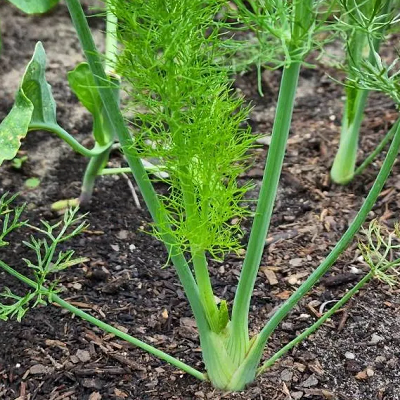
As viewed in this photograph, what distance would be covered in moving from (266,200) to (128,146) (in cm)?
17

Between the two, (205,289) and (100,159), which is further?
(100,159)

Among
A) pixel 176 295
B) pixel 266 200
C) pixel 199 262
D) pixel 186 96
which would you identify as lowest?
pixel 176 295

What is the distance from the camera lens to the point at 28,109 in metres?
0.81

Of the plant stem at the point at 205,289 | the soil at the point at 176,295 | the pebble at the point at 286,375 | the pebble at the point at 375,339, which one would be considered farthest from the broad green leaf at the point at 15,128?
the pebble at the point at 375,339

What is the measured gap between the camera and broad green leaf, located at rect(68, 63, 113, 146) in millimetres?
1132

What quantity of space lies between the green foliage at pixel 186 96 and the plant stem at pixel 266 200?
0.05m

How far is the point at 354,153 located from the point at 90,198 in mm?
546

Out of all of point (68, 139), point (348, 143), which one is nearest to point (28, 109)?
point (68, 139)

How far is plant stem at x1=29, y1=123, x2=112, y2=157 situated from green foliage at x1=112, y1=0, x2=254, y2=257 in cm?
21

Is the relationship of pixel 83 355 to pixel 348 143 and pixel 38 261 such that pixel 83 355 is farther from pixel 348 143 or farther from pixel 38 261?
pixel 348 143

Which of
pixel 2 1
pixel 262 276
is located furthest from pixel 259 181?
pixel 2 1

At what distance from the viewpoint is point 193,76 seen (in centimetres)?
77

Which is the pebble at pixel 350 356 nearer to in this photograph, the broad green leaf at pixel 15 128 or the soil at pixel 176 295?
the soil at pixel 176 295

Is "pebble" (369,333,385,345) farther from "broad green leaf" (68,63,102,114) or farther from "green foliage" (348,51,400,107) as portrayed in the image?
"broad green leaf" (68,63,102,114)
